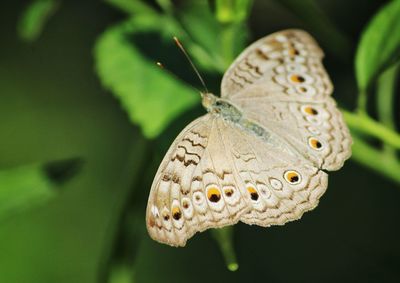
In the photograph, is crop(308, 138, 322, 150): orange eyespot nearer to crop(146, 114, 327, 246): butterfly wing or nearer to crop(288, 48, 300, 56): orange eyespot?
crop(146, 114, 327, 246): butterfly wing

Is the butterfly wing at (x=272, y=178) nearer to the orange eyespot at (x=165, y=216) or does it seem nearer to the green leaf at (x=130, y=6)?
the orange eyespot at (x=165, y=216)

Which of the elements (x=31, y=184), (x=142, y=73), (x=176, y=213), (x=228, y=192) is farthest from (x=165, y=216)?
(x=31, y=184)

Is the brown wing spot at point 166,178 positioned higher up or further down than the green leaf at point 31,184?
higher up

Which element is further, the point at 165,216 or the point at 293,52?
the point at 293,52

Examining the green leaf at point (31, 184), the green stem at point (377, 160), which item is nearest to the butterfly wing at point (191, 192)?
the green stem at point (377, 160)

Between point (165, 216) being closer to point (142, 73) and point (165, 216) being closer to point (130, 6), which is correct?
point (142, 73)

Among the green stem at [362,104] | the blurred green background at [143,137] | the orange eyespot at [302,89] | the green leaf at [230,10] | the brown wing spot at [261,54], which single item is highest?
the green leaf at [230,10]
